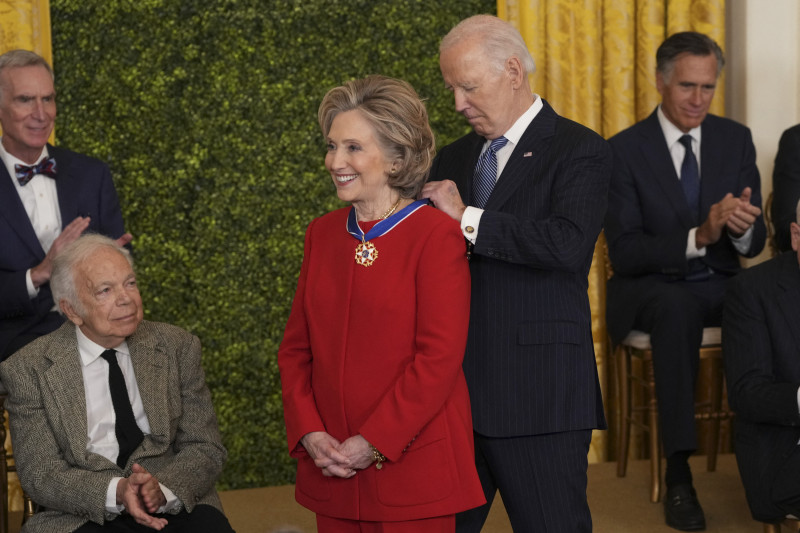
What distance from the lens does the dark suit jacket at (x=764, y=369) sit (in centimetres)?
313

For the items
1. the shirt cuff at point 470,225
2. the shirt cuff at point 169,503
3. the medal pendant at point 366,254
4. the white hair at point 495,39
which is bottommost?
the shirt cuff at point 169,503

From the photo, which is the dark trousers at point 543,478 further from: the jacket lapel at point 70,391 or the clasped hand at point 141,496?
the jacket lapel at point 70,391

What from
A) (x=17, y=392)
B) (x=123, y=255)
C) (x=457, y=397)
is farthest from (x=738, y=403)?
(x=17, y=392)

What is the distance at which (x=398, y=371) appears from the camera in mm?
2264

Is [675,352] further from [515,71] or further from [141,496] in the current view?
[141,496]

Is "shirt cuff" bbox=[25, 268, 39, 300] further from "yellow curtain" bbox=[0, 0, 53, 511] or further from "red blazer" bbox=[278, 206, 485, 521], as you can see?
"red blazer" bbox=[278, 206, 485, 521]

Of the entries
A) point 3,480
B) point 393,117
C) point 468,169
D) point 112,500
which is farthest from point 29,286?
point 393,117

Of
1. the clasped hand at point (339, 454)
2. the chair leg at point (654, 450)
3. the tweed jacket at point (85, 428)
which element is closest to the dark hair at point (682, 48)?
the chair leg at point (654, 450)

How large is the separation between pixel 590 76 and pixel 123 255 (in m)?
2.69

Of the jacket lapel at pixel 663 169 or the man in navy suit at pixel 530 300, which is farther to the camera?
the jacket lapel at pixel 663 169

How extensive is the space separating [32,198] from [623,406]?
8.68ft

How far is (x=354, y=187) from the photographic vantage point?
2283 millimetres

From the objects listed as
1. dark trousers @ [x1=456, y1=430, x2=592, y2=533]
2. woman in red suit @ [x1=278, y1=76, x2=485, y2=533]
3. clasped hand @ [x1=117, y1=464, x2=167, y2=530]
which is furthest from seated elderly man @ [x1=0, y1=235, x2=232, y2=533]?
dark trousers @ [x1=456, y1=430, x2=592, y2=533]

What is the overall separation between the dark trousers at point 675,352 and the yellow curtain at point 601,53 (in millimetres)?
666
